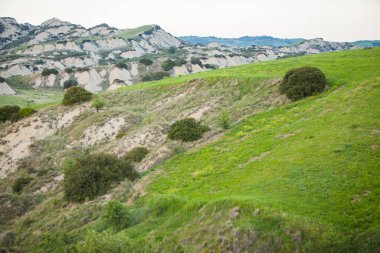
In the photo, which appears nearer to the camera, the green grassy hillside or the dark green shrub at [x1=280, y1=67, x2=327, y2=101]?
the green grassy hillside

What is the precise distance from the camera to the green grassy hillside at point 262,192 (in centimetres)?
1198

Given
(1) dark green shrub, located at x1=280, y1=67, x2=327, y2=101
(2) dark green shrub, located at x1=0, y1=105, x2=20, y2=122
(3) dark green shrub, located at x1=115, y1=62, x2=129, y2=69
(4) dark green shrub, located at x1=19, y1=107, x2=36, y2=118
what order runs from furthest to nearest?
(3) dark green shrub, located at x1=115, y1=62, x2=129, y2=69 < (4) dark green shrub, located at x1=19, y1=107, x2=36, y2=118 < (2) dark green shrub, located at x1=0, y1=105, x2=20, y2=122 < (1) dark green shrub, located at x1=280, y1=67, x2=327, y2=101

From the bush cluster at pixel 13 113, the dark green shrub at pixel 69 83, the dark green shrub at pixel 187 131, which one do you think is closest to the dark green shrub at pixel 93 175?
the dark green shrub at pixel 187 131

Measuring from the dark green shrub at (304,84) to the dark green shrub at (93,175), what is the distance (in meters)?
18.8

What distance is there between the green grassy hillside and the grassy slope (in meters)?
0.05

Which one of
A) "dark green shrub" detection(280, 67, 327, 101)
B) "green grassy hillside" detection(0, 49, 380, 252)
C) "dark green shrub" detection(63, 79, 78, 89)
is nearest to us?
"green grassy hillside" detection(0, 49, 380, 252)

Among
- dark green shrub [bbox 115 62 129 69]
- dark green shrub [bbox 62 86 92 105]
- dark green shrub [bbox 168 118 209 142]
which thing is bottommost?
dark green shrub [bbox 168 118 209 142]

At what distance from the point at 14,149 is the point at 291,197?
43370 mm

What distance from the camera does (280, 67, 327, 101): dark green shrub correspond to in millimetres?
32031

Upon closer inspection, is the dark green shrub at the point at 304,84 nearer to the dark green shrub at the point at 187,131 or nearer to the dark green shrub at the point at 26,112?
the dark green shrub at the point at 187,131

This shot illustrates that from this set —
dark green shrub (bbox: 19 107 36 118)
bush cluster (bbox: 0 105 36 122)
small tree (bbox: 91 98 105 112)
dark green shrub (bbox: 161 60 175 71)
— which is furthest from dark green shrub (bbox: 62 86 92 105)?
dark green shrub (bbox: 161 60 175 71)

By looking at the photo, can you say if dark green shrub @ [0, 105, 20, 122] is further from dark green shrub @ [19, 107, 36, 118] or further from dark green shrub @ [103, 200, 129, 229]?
dark green shrub @ [103, 200, 129, 229]

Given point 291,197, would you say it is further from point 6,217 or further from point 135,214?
point 6,217

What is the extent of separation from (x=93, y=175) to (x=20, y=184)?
45.4ft
